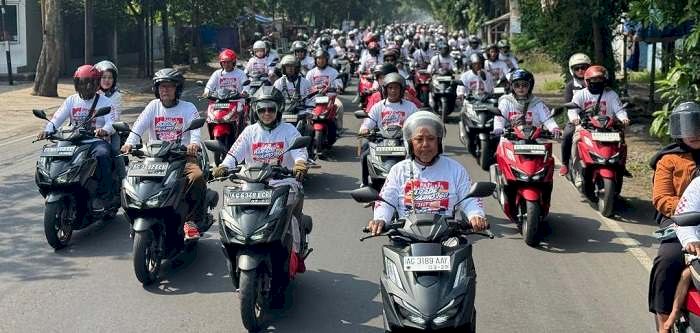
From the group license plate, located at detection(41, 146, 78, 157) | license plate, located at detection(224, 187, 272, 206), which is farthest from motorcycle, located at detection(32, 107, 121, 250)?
license plate, located at detection(224, 187, 272, 206)

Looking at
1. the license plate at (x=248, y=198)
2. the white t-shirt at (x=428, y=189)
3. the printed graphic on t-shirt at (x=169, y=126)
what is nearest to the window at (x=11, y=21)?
the printed graphic on t-shirt at (x=169, y=126)

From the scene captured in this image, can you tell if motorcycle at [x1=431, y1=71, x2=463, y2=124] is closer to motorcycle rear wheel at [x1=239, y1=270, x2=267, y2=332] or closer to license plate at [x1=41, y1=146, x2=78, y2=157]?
license plate at [x1=41, y1=146, x2=78, y2=157]

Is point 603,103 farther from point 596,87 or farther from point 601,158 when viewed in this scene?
point 601,158

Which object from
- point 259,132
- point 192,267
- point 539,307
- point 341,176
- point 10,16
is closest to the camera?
point 539,307

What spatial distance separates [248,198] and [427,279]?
1933 mm

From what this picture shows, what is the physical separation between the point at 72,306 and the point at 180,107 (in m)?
2.65

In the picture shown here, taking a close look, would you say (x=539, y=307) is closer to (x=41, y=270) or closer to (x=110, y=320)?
(x=110, y=320)

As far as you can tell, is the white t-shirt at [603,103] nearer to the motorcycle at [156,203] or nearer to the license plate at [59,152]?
the motorcycle at [156,203]

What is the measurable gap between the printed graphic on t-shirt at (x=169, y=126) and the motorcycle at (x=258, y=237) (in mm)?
2213

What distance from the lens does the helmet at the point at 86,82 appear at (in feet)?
32.3

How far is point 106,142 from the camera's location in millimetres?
9633

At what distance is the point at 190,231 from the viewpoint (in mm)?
8508

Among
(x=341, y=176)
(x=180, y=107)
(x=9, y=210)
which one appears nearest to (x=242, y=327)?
(x=180, y=107)

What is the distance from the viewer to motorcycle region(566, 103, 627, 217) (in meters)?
10.1
